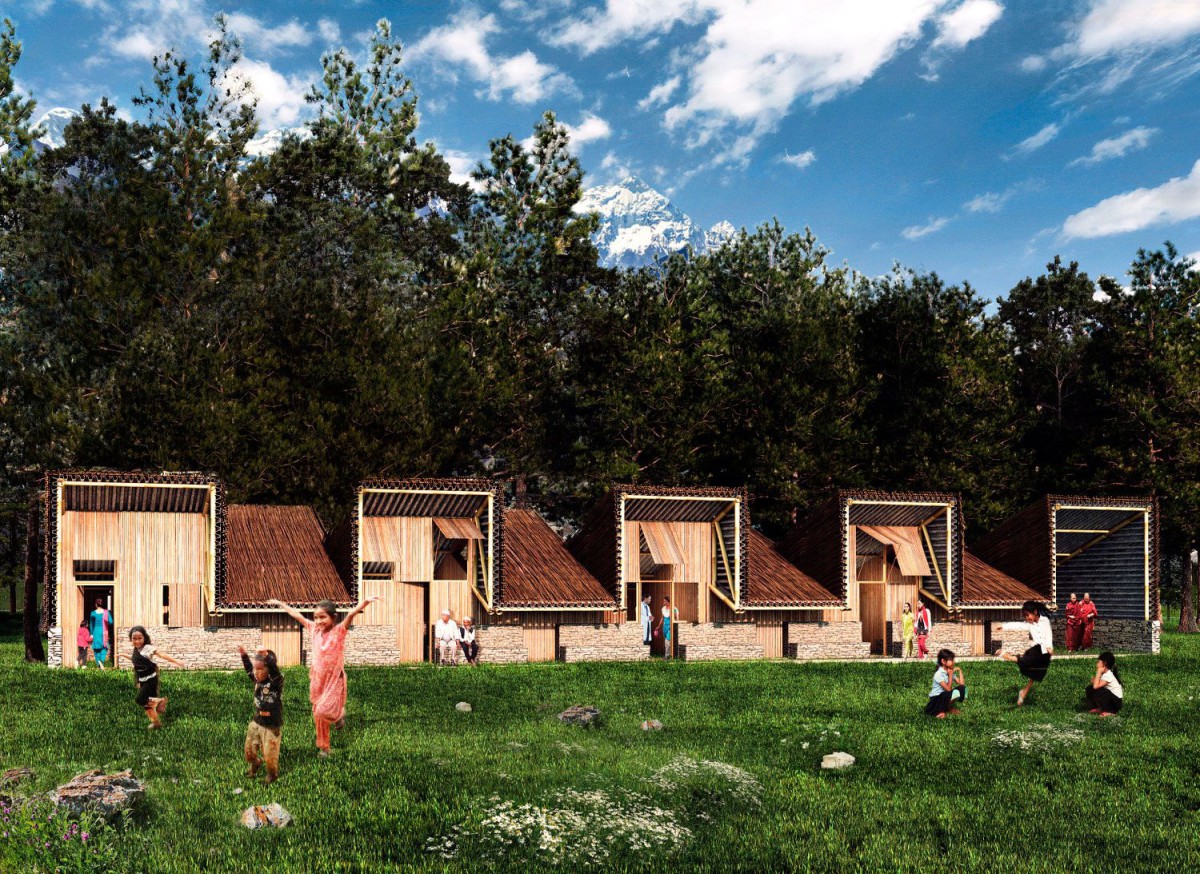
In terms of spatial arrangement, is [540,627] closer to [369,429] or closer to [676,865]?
[369,429]

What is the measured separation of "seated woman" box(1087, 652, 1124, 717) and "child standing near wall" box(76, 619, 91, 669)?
24866 mm

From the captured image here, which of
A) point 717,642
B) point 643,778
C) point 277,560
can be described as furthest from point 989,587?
point 643,778

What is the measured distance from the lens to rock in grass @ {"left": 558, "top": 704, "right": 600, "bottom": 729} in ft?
66.0

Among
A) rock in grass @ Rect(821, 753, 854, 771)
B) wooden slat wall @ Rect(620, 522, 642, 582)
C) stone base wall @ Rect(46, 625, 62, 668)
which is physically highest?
wooden slat wall @ Rect(620, 522, 642, 582)

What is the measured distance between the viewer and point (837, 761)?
1680 centimetres

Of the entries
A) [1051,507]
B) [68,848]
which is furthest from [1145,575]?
[68,848]

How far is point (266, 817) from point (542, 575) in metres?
23.7

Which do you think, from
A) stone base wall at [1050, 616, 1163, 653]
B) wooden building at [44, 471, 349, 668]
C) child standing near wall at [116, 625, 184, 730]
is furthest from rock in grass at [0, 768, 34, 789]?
stone base wall at [1050, 616, 1163, 653]

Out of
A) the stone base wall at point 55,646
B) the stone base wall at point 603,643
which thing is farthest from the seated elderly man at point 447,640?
the stone base wall at point 55,646

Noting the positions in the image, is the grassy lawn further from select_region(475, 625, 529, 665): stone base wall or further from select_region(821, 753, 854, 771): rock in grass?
select_region(475, 625, 529, 665): stone base wall

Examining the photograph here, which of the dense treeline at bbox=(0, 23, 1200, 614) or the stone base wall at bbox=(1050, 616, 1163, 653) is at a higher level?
the dense treeline at bbox=(0, 23, 1200, 614)

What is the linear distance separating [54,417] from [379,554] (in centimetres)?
1463

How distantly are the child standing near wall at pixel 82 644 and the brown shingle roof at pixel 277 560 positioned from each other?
11.7 feet

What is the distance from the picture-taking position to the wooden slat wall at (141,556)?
3088 cm
